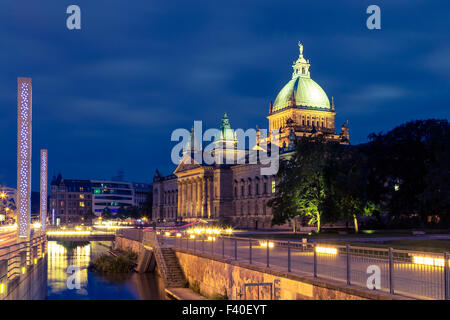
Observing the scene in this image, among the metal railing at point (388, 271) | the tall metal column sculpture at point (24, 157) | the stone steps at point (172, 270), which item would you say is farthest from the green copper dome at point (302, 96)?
the metal railing at point (388, 271)

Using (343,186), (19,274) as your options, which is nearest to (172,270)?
(343,186)

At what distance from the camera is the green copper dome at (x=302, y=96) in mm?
138750

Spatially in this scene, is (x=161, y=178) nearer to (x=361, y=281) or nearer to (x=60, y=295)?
(x=60, y=295)

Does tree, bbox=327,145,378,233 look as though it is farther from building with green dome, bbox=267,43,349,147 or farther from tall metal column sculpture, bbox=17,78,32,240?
building with green dome, bbox=267,43,349,147

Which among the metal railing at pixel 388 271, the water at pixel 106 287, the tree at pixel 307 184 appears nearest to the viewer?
the metal railing at pixel 388 271

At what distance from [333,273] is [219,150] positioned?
140686 millimetres

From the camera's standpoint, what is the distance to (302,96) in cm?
13925

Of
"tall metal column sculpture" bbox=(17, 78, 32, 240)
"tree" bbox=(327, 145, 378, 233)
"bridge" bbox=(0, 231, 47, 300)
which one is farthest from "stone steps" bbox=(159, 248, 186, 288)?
"tree" bbox=(327, 145, 378, 233)

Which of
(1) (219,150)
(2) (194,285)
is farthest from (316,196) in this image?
(1) (219,150)

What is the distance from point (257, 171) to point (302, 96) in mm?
24782

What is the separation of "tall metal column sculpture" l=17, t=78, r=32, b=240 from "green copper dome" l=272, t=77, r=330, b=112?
110715 millimetres

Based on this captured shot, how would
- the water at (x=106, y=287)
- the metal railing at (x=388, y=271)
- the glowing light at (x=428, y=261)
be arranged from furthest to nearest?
the water at (x=106, y=287)
the glowing light at (x=428, y=261)
the metal railing at (x=388, y=271)

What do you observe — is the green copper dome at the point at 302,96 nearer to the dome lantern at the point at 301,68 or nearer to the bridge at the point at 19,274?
the dome lantern at the point at 301,68
